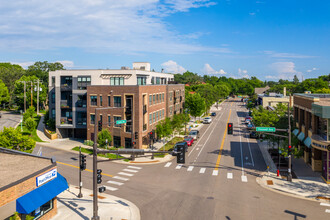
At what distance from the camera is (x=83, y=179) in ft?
97.5

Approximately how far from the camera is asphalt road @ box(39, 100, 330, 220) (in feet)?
68.6

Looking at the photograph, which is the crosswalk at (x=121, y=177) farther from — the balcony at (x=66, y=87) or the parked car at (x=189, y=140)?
the balcony at (x=66, y=87)

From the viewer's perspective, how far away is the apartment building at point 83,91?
148 ft

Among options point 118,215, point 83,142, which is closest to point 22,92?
point 83,142

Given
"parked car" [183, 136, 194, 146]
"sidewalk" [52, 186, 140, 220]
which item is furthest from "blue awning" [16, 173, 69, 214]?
"parked car" [183, 136, 194, 146]

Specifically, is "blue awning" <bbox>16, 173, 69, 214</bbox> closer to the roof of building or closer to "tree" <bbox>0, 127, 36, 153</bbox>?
the roof of building

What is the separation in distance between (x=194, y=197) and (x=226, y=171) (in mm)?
9507

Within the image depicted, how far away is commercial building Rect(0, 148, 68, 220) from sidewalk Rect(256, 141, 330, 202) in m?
20.2

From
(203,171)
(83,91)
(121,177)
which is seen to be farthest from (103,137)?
(203,171)

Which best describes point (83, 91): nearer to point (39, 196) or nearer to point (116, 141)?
point (116, 141)

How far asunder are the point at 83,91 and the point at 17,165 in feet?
95.7

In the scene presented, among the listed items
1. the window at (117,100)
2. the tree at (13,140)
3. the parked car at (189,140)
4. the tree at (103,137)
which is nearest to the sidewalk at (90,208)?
the tree at (13,140)

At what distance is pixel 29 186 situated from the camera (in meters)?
17.9

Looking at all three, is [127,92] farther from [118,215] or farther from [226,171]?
[118,215]
